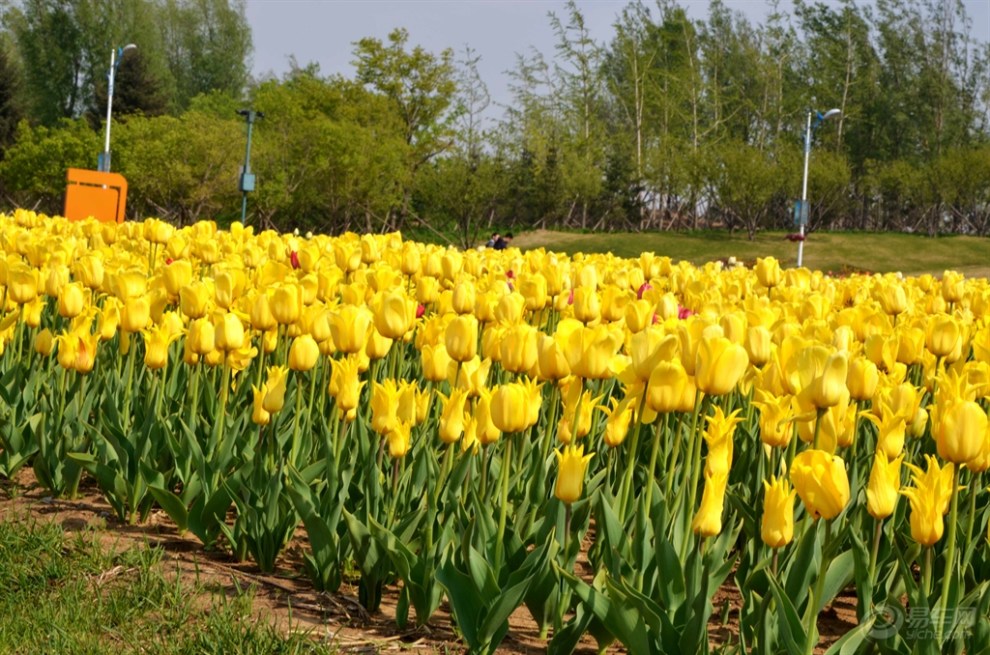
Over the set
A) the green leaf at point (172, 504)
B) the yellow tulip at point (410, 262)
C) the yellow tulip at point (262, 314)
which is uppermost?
the yellow tulip at point (410, 262)

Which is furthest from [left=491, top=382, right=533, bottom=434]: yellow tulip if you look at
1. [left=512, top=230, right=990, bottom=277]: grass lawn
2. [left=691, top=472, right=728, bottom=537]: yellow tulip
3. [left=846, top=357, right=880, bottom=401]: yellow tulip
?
[left=512, top=230, right=990, bottom=277]: grass lawn

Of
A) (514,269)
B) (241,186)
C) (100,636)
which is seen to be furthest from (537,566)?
(241,186)

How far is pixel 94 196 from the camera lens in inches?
653

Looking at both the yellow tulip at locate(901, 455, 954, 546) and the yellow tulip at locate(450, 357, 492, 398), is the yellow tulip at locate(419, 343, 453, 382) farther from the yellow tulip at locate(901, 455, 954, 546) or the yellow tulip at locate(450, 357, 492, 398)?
the yellow tulip at locate(901, 455, 954, 546)

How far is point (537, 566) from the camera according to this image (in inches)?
112

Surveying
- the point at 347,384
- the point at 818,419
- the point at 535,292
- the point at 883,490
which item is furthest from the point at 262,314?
the point at 883,490

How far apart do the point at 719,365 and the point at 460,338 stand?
93 centimetres

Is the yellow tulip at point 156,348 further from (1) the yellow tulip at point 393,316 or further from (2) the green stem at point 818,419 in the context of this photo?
(2) the green stem at point 818,419

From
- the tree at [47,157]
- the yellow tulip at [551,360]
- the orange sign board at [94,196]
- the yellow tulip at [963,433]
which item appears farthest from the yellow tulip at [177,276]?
the tree at [47,157]

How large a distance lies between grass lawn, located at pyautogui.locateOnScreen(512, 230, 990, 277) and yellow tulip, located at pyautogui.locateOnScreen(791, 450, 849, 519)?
4259 cm

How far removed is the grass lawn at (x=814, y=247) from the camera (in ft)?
152

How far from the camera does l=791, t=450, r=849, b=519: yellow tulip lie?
233 centimetres

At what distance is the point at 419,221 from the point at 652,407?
5302cm

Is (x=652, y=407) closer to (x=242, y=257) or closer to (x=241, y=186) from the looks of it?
(x=242, y=257)
